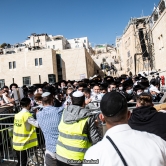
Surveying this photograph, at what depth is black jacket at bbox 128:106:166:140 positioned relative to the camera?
257 centimetres

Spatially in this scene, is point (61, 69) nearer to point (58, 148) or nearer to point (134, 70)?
point (134, 70)

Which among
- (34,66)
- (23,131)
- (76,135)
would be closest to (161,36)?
(23,131)

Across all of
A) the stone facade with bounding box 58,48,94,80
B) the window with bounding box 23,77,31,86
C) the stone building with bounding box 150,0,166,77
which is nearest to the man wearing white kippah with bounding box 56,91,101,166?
the stone building with bounding box 150,0,166,77

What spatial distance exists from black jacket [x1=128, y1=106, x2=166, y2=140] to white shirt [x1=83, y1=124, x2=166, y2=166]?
1170 mm

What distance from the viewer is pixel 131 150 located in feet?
4.45

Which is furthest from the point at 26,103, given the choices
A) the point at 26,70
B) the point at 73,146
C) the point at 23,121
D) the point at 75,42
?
the point at 75,42

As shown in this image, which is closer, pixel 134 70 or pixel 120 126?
pixel 120 126

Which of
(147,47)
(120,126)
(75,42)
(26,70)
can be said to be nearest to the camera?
(120,126)

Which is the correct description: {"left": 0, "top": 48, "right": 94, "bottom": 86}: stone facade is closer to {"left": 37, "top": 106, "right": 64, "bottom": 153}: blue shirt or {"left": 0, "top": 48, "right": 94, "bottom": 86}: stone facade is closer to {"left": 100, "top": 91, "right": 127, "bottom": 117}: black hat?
{"left": 37, "top": 106, "right": 64, "bottom": 153}: blue shirt

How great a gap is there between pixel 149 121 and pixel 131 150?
4.75 ft

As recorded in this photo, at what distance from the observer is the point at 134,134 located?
1.45 m

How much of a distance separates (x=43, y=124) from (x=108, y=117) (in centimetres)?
208

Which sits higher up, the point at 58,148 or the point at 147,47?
the point at 147,47

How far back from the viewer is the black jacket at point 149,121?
8.42 ft
